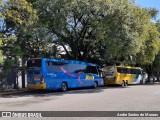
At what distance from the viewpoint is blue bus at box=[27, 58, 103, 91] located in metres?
23.5

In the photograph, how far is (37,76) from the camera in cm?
2356

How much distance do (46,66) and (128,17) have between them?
10212 mm

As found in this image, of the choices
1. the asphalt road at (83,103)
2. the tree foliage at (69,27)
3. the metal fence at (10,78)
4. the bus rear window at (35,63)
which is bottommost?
the asphalt road at (83,103)

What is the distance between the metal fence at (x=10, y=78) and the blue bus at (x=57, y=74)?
2.51 meters

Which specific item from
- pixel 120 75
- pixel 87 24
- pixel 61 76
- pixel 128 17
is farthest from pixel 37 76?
pixel 120 75

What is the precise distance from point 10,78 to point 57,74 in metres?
4.68

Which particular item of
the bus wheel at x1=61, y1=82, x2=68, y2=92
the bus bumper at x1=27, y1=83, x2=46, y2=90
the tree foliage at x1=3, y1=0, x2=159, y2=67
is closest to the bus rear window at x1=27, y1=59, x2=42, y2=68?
the tree foliage at x1=3, y1=0, x2=159, y2=67

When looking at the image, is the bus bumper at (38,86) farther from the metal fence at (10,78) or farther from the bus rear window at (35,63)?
the metal fence at (10,78)

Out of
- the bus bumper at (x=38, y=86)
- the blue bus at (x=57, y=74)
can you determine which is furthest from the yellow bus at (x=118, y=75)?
the bus bumper at (x=38, y=86)

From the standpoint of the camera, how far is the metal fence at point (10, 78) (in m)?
25.3

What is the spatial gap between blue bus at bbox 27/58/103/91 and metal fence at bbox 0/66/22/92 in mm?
2511

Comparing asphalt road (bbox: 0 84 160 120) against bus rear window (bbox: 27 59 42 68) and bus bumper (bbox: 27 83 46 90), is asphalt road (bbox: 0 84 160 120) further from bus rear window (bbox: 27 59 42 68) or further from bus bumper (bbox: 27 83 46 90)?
bus rear window (bbox: 27 59 42 68)

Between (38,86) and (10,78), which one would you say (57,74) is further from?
(10,78)

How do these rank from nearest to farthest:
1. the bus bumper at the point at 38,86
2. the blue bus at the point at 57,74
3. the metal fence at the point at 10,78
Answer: the bus bumper at the point at 38,86
the blue bus at the point at 57,74
the metal fence at the point at 10,78
